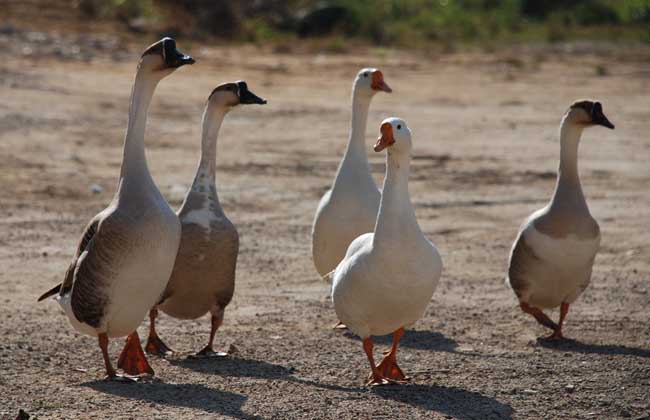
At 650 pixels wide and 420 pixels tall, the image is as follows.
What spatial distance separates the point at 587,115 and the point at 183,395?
4048 mm

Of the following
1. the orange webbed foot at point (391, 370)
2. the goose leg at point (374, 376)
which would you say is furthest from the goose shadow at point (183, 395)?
the orange webbed foot at point (391, 370)

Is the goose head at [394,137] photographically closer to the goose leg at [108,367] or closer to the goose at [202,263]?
the goose at [202,263]

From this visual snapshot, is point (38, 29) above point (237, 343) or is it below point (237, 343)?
above

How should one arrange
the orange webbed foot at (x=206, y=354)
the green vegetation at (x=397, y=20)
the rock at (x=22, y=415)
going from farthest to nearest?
the green vegetation at (x=397, y=20) → the orange webbed foot at (x=206, y=354) → the rock at (x=22, y=415)

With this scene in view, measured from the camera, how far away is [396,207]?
722 cm

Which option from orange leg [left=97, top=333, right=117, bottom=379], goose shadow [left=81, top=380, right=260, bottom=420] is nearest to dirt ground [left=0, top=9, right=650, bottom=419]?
goose shadow [left=81, top=380, right=260, bottom=420]

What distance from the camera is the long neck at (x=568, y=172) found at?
29.0 ft

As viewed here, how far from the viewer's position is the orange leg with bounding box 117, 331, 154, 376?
295 inches

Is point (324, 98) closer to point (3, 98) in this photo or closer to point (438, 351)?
point (3, 98)

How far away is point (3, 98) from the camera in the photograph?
18391mm

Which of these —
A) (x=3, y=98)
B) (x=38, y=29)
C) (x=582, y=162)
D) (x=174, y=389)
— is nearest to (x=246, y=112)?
(x=3, y=98)

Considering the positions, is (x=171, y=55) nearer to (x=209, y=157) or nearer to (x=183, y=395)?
(x=209, y=157)

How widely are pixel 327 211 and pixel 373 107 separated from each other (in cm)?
1118

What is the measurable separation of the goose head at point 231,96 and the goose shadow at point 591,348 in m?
2.67
